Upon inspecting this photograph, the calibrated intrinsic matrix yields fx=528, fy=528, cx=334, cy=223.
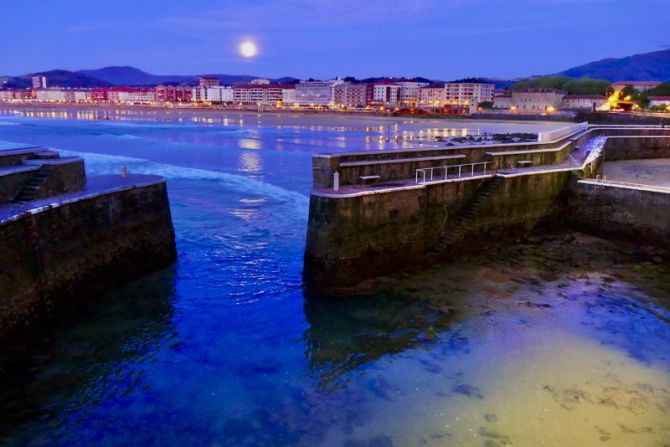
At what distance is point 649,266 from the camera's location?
1642 cm

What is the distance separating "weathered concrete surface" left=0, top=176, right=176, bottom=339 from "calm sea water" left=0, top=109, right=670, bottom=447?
60cm

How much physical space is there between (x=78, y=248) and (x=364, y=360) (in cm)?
778

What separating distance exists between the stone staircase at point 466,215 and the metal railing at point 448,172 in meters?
0.69

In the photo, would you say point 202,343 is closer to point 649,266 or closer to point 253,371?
point 253,371

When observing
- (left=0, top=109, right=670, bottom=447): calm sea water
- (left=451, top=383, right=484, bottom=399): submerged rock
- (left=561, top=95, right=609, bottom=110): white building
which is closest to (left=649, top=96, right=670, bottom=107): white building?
(left=561, top=95, right=609, bottom=110): white building

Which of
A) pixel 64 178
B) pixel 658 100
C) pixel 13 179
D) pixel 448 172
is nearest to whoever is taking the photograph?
pixel 13 179

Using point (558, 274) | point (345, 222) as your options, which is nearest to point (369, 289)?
point (345, 222)

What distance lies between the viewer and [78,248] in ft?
43.5

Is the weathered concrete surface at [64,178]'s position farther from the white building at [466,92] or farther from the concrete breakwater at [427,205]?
the white building at [466,92]

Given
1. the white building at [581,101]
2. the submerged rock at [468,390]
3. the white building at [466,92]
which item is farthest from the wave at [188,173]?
the white building at [466,92]

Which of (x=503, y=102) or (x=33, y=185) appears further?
(x=503, y=102)

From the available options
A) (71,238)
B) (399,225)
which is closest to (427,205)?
(399,225)

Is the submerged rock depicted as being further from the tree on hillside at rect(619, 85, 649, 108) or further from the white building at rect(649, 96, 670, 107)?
the tree on hillside at rect(619, 85, 649, 108)

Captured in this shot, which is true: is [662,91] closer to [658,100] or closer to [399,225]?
[658,100]
